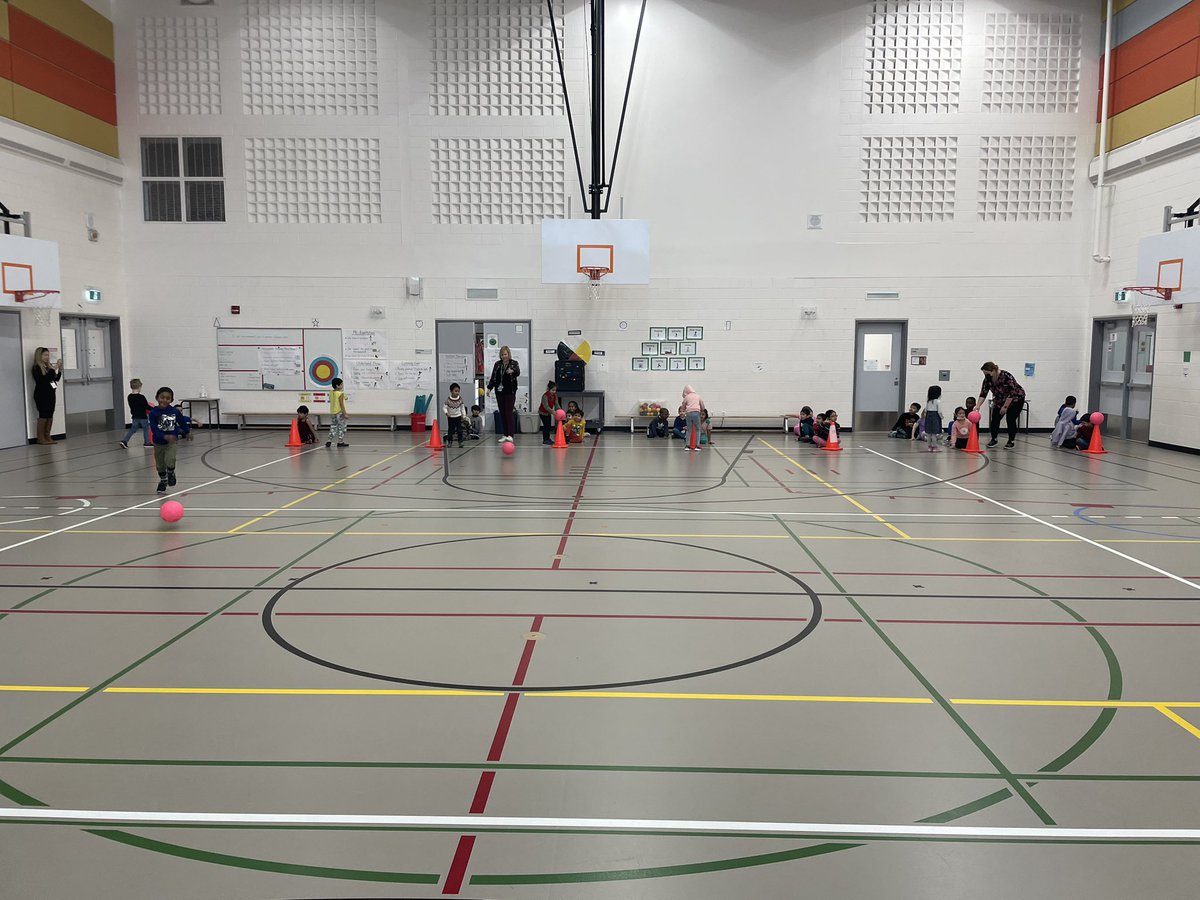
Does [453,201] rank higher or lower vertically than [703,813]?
higher

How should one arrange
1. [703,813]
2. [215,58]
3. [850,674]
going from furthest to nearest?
1. [215,58]
2. [850,674]
3. [703,813]

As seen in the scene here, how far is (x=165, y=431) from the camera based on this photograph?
11.5m

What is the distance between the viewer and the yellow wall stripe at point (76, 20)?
57.0ft

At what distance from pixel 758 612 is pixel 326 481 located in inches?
337

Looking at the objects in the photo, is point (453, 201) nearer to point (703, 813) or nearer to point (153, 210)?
point (153, 210)

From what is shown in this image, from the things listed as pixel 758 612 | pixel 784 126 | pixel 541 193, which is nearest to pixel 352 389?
pixel 541 193

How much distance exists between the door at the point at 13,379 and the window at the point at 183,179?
16.1 ft

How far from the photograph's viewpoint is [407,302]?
67.7 ft

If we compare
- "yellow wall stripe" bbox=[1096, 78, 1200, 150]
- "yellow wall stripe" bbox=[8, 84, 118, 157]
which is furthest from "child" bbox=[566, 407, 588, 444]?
"yellow wall stripe" bbox=[1096, 78, 1200, 150]

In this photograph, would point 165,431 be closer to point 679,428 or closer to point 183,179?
point 679,428

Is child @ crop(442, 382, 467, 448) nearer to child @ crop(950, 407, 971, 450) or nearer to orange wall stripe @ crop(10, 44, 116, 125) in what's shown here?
child @ crop(950, 407, 971, 450)

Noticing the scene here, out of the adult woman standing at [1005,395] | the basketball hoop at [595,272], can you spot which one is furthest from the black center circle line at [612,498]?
the basketball hoop at [595,272]

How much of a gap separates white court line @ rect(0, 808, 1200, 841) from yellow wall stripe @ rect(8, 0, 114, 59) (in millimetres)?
19110

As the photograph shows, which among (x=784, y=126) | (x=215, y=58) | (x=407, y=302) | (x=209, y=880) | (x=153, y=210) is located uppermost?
(x=215, y=58)
